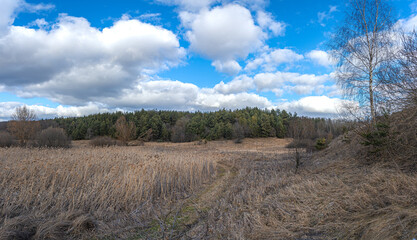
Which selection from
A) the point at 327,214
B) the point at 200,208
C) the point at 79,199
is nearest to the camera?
the point at 327,214

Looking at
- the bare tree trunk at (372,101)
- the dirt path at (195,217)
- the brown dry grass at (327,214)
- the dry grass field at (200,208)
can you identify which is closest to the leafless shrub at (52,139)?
the dry grass field at (200,208)

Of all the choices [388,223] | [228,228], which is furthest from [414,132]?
[228,228]

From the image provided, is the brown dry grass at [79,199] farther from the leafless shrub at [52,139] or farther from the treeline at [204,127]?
the treeline at [204,127]

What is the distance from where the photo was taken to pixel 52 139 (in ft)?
78.2

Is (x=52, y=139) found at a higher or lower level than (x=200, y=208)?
higher

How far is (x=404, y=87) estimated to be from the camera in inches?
244

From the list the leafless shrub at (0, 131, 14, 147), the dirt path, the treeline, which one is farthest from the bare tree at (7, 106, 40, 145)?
the dirt path

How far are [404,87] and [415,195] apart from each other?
13.6 feet

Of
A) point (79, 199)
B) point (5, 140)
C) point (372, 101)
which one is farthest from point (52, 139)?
point (372, 101)

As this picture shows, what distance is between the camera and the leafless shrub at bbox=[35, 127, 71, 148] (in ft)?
76.4

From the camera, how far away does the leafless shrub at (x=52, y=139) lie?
23.3 metres

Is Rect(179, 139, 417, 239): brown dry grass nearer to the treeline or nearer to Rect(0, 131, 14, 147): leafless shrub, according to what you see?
Rect(0, 131, 14, 147): leafless shrub

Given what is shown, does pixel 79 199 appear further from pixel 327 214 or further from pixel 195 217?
pixel 327 214

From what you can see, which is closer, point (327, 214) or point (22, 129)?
point (327, 214)
